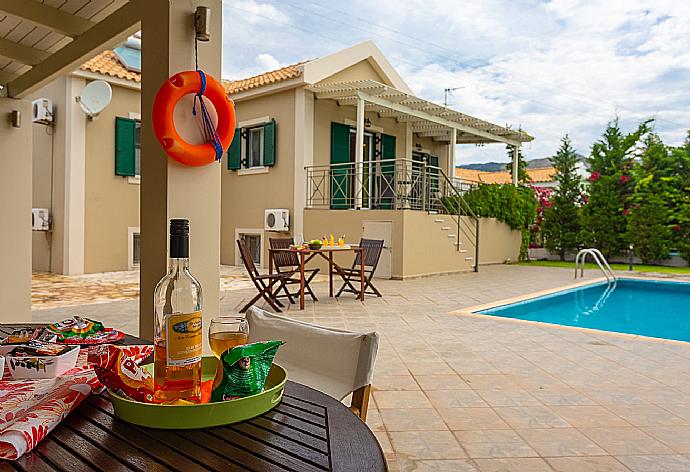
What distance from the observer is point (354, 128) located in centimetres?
1261

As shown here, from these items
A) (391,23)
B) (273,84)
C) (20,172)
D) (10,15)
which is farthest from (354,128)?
(391,23)

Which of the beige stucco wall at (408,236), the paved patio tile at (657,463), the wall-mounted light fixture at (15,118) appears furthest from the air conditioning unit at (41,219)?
the paved patio tile at (657,463)

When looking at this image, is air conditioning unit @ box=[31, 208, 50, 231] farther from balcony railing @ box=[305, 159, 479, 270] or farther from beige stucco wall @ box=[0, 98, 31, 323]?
beige stucco wall @ box=[0, 98, 31, 323]

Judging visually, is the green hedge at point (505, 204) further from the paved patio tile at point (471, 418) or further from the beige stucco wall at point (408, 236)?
the paved patio tile at point (471, 418)

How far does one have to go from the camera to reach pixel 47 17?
3438mm

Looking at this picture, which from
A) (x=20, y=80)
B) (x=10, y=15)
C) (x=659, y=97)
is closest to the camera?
(x=10, y=15)

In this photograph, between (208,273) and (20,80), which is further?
(20,80)

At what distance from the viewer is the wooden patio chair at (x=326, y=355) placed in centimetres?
149

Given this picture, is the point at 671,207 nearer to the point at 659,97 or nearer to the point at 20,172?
the point at 659,97

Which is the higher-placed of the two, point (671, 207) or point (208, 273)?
point (671, 207)

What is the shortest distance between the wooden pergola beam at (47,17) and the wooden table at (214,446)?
121 inches

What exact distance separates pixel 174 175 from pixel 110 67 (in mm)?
9174

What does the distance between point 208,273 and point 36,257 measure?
933cm

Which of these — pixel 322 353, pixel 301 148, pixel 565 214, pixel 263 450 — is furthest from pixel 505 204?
pixel 263 450
